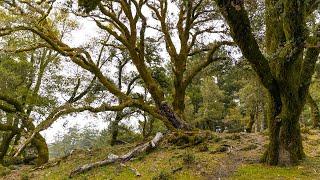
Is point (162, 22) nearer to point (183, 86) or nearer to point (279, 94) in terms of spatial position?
point (183, 86)

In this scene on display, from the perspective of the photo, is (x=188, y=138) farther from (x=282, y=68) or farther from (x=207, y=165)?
(x=282, y=68)

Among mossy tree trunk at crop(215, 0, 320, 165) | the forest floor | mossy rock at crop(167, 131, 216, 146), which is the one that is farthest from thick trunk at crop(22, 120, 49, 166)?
mossy tree trunk at crop(215, 0, 320, 165)

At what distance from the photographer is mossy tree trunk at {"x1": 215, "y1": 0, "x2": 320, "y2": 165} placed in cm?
1055

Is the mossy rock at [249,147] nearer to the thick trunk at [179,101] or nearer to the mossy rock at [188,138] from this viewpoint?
the mossy rock at [188,138]

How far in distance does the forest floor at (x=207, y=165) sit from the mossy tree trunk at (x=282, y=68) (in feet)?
2.79

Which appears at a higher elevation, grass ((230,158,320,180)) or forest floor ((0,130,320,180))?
forest floor ((0,130,320,180))

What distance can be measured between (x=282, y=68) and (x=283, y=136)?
2.44m

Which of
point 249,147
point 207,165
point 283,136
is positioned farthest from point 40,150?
point 283,136

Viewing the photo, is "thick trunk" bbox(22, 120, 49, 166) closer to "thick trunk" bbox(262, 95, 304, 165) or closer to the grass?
the grass

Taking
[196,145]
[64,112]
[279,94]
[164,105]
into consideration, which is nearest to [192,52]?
[164,105]

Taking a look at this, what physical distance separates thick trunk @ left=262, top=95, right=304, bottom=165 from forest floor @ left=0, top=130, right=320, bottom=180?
1.31ft

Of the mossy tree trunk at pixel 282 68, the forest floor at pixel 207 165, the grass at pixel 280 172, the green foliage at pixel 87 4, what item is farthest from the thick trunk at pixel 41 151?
the green foliage at pixel 87 4

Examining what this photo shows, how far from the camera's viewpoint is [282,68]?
12844 millimetres

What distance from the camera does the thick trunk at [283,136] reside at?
1326 centimetres
